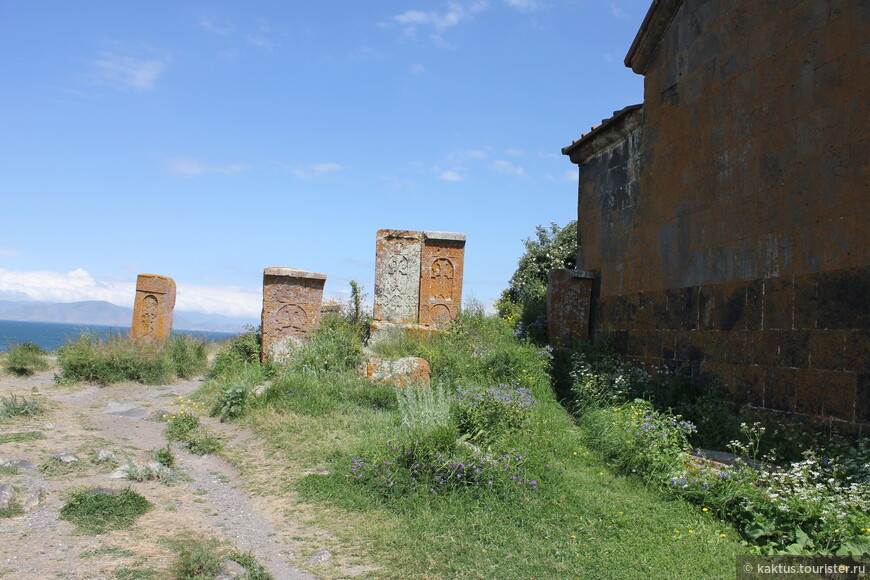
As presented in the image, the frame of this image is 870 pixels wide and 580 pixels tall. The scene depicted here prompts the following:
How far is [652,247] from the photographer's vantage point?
8.54m

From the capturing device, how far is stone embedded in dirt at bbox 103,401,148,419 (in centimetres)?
854

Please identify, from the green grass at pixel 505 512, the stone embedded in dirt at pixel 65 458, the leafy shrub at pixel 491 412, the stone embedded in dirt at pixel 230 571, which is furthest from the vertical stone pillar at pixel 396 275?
the stone embedded in dirt at pixel 230 571

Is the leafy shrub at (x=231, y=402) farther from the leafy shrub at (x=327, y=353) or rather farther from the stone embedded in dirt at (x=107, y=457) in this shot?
the stone embedded in dirt at (x=107, y=457)

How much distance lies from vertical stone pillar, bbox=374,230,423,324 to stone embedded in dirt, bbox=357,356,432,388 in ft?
8.45

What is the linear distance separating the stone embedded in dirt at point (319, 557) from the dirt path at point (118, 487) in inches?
1.5

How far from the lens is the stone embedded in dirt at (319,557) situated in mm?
4070

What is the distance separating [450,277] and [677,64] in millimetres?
5197

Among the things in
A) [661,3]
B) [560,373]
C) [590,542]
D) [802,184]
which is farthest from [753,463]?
[661,3]

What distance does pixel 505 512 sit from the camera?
472 centimetres

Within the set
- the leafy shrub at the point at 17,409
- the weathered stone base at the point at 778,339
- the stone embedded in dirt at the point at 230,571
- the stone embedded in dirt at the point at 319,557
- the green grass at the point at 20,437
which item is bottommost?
the stone embedded in dirt at the point at 319,557

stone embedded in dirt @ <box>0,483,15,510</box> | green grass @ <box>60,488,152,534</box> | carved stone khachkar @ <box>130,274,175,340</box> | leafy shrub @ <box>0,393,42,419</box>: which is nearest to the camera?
green grass @ <box>60,488,152,534</box>

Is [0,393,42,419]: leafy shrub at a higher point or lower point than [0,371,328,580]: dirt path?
higher

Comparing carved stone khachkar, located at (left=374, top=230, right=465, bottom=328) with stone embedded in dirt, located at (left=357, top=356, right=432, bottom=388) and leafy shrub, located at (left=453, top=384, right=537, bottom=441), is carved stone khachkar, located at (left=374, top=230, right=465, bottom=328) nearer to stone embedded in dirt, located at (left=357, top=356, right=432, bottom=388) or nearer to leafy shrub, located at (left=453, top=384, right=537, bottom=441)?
stone embedded in dirt, located at (left=357, top=356, right=432, bottom=388)

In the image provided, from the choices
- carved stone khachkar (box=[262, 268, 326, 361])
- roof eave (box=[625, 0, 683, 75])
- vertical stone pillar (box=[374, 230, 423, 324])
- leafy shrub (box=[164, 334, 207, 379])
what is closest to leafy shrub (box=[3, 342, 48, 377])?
leafy shrub (box=[164, 334, 207, 379])
